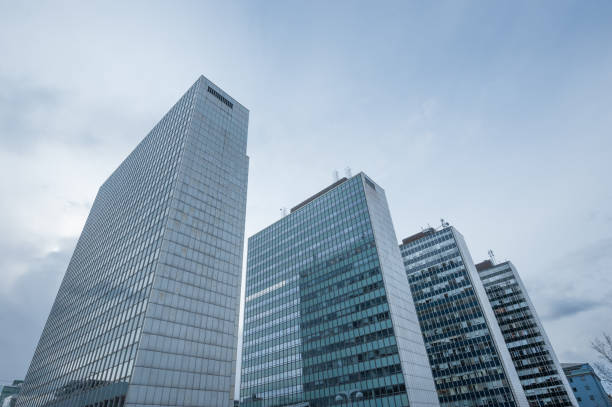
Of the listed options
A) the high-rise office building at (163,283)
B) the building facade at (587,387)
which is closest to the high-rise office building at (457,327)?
the high-rise office building at (163,283)

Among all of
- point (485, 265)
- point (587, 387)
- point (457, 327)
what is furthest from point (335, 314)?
point (587, 387)

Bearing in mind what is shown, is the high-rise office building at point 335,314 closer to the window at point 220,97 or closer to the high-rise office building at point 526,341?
the window at point 220,97

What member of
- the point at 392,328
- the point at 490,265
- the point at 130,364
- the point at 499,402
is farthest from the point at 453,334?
the point at 130,364

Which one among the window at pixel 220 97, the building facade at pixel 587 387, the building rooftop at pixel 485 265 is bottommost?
the building facade at pixel 587 387

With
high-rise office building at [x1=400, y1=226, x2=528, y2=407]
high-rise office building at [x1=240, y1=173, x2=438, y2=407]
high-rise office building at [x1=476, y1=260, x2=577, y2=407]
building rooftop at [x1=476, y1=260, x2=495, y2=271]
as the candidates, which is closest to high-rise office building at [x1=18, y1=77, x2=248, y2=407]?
high-rise office building at [x1=240, y1=173, x2=438, y2=407]

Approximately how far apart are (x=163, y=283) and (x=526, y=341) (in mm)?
119448

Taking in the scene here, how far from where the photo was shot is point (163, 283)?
64438 millimetres

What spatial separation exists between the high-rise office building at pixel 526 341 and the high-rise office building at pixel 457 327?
824 inches

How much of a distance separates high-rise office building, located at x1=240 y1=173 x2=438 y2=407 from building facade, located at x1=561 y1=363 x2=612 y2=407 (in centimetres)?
11907

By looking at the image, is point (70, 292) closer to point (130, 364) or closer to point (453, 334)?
point (130, 364)

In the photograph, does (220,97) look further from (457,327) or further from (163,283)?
(457,327)

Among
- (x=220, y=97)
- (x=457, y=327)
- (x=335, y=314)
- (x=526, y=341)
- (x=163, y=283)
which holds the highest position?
(x=220, y=97)

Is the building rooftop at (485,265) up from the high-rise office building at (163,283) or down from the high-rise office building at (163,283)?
up

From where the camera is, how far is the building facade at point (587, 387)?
481 ft
